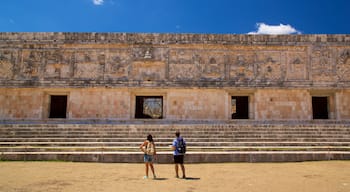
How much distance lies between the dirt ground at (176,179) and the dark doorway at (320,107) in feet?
29.2

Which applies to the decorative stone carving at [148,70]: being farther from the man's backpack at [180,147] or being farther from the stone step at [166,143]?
the man's backpack at [180,147]

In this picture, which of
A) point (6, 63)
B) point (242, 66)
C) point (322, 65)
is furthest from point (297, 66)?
point (6, 63)

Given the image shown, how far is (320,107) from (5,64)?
17.5m

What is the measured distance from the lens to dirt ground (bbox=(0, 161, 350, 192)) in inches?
189

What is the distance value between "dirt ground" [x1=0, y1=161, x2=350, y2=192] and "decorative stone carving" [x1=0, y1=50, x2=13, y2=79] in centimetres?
842

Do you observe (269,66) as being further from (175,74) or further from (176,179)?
(176,179)

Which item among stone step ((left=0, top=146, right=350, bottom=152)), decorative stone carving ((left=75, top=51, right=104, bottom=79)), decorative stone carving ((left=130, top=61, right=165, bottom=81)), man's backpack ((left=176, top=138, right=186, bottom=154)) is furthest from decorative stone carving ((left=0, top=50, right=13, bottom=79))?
man's backpack ((left=176, top=138, right=186, bottom=154))

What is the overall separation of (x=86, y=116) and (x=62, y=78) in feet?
7.72

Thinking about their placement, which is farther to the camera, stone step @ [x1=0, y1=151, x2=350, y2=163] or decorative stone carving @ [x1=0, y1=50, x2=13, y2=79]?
decorative stone carving @ [x1=0, y1=50, x2=13, y2=79]

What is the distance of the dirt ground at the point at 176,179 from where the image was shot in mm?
4801

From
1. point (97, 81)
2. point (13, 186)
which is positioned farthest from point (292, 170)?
point (97, 81)

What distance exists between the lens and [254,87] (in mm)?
14281

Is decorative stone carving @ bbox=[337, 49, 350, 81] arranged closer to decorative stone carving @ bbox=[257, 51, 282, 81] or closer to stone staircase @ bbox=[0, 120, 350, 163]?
decorative stone carving @ bbox=[257, 51, 282, 81]

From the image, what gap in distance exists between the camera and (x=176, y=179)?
223 inches
